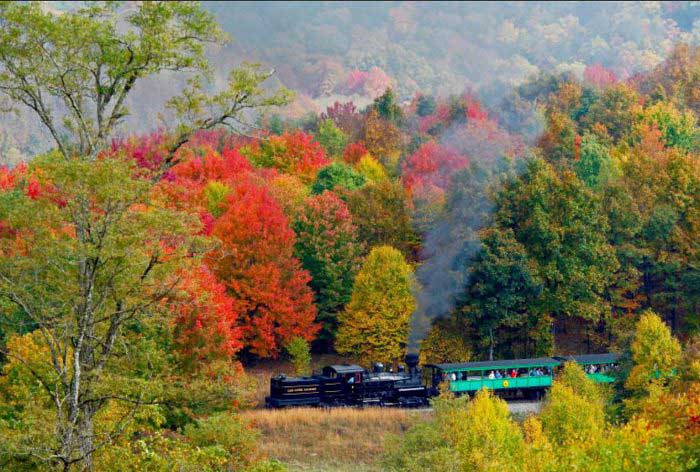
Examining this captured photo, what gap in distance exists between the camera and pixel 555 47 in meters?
146

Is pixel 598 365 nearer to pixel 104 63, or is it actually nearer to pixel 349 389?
pixel 349 389

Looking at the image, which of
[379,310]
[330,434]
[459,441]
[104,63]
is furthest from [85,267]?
[379,310]

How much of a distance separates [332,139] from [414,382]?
45372mm

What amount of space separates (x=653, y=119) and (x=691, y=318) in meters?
25.9

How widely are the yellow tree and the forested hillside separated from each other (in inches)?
4.9

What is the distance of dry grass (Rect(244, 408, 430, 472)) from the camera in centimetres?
3862

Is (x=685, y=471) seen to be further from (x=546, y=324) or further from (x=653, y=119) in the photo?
(x=653, y=119)

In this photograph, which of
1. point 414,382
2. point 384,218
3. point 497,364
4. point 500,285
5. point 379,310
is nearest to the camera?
point 414,382

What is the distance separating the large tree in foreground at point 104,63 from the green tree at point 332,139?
66.4 metres

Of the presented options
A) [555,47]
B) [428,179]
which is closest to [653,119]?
[428,179]

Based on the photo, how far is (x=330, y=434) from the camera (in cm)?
4128

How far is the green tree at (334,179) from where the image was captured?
64.4 meters

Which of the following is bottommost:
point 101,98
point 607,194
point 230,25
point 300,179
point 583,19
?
point 101,98

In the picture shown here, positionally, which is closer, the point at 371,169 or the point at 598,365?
the point at 598,365
